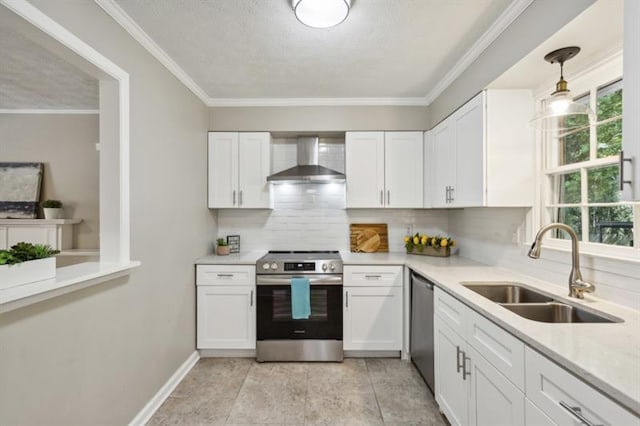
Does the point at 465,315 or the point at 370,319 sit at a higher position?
the point at 465,315

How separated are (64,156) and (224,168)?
1827 mm

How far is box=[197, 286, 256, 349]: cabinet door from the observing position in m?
2.91

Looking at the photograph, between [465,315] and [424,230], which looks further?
[424,230]

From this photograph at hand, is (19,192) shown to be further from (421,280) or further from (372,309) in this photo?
(421,280)

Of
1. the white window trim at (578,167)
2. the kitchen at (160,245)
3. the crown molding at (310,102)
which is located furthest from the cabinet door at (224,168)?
the white window trim at (578,167)

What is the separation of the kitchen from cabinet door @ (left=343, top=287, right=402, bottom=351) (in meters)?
0.79

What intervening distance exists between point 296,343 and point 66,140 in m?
3.34

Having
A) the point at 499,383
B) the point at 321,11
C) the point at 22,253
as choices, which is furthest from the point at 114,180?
the point at 499,383

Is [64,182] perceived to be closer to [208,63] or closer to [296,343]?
[208,63]

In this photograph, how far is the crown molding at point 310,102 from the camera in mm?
3217

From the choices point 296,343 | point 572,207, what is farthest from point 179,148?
point 572,207

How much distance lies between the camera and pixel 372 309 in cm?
288

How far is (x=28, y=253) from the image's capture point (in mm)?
1263

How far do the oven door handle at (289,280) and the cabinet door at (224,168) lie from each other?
2.99ft
